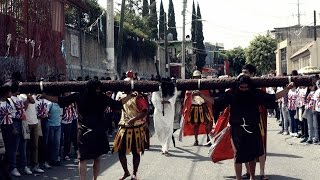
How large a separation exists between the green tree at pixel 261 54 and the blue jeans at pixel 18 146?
50667mm

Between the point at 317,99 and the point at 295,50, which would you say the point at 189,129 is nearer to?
the point at 317,99

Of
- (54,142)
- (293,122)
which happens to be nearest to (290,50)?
(293,122)

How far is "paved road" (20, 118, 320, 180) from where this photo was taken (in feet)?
31.3

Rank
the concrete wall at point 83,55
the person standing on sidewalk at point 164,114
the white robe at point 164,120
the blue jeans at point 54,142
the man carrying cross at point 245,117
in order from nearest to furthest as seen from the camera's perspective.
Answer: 1. the man carrying cross at point 245,117
2. the blue jeans at point 54,142
3. the person standing on sidewalk at point 164,114
4. the white robe at point 164,120
5. the concrete wall at point 83,55

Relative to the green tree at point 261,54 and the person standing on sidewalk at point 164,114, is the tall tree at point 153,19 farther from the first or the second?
the person standing on sidewalk at point 164,114

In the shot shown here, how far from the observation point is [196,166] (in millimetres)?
10594

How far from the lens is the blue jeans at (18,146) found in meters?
9.49

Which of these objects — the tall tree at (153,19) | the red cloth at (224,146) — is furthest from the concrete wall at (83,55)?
the tall tree at (153,19)

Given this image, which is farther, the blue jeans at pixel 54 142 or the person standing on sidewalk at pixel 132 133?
the blue jeans at pixel 54 142

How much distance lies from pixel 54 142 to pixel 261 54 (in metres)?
50.7

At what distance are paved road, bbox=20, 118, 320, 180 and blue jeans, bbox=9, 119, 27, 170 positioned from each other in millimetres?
333

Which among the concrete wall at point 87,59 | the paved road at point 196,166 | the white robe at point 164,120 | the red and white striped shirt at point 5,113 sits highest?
the concrete wall at point 87,59

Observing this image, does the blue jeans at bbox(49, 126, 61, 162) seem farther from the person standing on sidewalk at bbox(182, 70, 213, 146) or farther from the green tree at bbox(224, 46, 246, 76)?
the green tree at bbox(224, 46, 246, 76)

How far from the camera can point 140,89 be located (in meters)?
8.05
